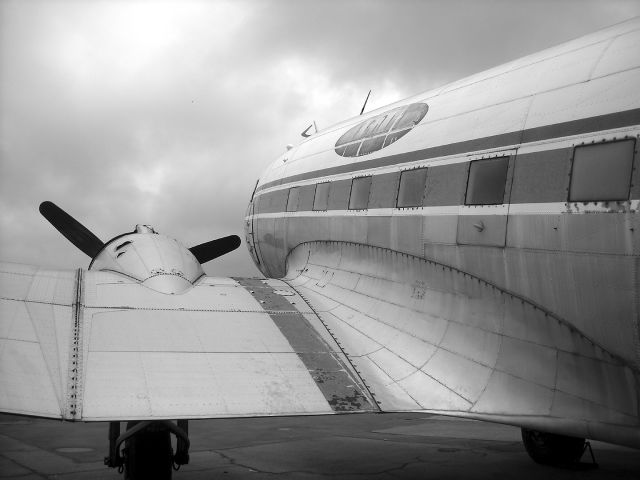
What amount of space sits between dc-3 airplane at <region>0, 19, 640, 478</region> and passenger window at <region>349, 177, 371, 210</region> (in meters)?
0.09

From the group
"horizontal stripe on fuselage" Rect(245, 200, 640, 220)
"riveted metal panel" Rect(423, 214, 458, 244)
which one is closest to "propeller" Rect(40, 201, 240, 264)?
"horizontal stripe on fuselage" Rect(245, 200, 640, 220)

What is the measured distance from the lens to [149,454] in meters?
6.18

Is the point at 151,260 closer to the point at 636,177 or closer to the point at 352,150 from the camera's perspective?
the point at 352,150

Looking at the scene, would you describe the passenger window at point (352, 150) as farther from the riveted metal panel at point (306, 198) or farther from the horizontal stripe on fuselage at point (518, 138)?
the riveted metal panel at point (306, 198)

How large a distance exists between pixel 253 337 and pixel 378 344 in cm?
137

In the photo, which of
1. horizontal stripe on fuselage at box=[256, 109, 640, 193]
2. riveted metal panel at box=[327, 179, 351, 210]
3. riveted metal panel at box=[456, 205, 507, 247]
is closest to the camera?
horizontal stripe on fuselage at box=[256, 109, 640, 193]

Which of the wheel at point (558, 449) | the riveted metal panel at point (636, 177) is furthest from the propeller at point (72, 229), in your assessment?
the riveted metal panel at point (636, 177)

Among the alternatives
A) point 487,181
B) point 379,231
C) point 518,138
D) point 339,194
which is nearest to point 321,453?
point 339,194

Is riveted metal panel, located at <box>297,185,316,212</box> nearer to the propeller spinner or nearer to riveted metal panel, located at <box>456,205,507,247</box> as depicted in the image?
the propeller spinner

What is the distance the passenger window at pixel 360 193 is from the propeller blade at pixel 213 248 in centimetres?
504

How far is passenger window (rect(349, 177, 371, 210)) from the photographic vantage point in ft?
26.6

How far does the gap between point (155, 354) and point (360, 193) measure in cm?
372

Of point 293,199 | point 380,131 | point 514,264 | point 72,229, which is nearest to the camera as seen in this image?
point 514,264

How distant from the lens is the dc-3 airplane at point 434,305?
15.9 feet
